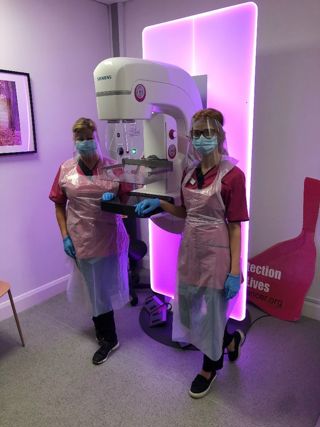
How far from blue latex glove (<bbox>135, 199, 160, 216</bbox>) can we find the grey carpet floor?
0.96m

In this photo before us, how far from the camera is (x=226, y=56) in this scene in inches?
71.6

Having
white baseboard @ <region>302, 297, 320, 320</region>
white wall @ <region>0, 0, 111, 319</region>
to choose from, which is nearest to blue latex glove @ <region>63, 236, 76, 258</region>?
white wall @ <region>0, 0, 111, 319</region>

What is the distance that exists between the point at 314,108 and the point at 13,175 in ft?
6.66

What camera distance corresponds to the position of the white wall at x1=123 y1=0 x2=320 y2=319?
2.11 meters

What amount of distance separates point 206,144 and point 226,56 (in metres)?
0.62

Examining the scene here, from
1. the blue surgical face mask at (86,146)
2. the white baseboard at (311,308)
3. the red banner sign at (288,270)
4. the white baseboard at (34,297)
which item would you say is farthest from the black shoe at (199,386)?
the white baseboard at (34,297)

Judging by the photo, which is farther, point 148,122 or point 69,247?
point 69,247

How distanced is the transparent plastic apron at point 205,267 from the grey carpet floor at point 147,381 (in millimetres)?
288

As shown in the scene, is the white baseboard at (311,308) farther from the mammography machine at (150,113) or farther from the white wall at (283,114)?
the mammography machine at (150,113)

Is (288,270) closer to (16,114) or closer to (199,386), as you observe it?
(199,386)

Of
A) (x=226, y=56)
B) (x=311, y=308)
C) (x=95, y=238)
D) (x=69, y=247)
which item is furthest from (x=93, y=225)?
(x=311, y=308)

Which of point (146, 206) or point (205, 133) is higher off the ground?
point (205, 133)

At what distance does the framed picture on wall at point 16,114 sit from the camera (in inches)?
89.1

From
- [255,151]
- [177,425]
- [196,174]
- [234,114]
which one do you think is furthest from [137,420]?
[255,151]
